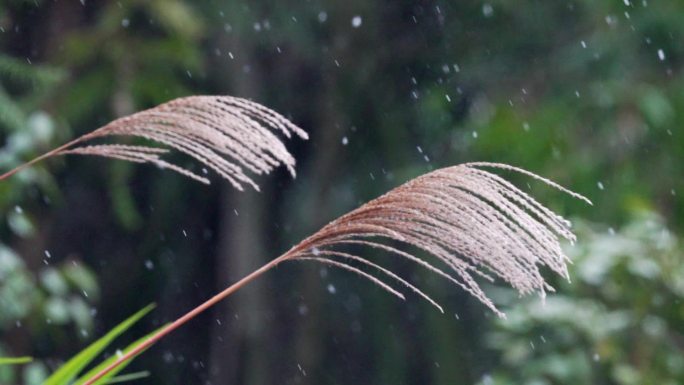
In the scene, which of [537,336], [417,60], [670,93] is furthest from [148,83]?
[670,93]

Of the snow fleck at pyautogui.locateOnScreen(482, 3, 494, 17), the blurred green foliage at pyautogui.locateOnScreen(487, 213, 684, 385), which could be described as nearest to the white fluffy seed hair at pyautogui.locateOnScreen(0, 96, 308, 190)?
the blurred green foliage at pyautogui.locateOnScreen(487, 213, 684, 385)

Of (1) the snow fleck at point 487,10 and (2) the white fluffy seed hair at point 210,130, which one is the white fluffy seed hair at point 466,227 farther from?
(1) the snow fleck at point 487,10

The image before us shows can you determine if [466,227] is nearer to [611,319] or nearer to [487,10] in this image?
[611,319]

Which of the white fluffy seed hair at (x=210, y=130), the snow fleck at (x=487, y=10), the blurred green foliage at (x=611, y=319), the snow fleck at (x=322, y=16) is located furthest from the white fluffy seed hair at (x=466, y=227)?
the snow fleck at (x=487, y=10)

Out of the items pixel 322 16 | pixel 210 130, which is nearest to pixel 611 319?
pixel 322 16

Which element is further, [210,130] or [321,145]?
[321,145]

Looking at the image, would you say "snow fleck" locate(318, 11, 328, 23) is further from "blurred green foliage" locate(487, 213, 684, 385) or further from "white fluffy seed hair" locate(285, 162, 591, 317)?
"white fluffy seed hair" locate(285, 162, 591, 317)
